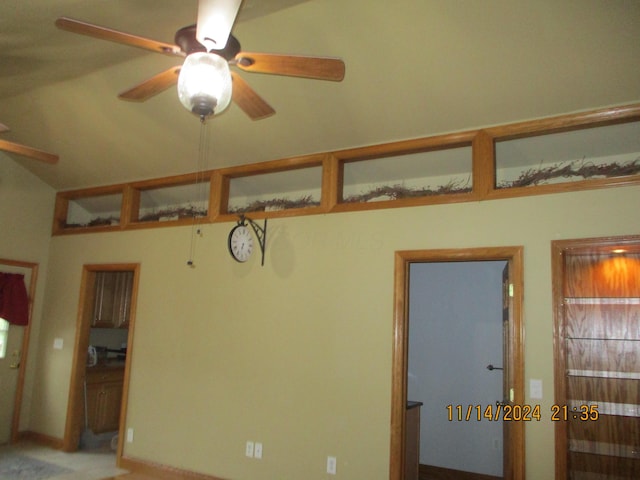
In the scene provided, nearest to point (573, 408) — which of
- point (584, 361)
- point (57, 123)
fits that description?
point (584, 361)

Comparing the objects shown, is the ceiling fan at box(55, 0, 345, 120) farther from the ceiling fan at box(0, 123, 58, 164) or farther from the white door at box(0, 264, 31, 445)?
the white door at box(0, 264, 31, 445)

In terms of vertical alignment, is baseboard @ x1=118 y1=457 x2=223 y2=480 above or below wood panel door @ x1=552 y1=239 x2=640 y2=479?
below

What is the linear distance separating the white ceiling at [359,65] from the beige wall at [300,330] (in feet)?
2.23

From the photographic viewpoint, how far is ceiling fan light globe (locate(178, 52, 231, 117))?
2.14m

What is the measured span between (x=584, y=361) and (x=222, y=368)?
9.98 feet

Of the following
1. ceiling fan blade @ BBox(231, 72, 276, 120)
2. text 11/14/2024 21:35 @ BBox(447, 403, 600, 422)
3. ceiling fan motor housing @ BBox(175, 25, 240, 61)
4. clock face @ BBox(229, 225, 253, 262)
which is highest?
ceiling fan motor housing @ BBox(175, 25, 240, 61)

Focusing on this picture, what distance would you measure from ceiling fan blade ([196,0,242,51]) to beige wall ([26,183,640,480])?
224 cm

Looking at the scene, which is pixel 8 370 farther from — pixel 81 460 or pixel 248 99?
pixel 248 99

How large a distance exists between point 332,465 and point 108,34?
332 centimetres

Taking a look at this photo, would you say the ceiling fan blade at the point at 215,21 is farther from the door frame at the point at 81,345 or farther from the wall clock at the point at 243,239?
the door frame at the point at 81,345

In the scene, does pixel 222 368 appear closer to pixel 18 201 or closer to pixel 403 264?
pixel 403 264

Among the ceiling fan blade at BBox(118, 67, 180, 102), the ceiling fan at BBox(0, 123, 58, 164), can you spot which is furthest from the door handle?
the ceiling fan blade at BBox(118, 67, 180, 102)

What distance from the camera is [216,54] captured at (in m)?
2.34

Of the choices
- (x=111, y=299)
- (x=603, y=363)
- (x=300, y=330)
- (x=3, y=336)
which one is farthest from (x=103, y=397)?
(x=603, y=363)
